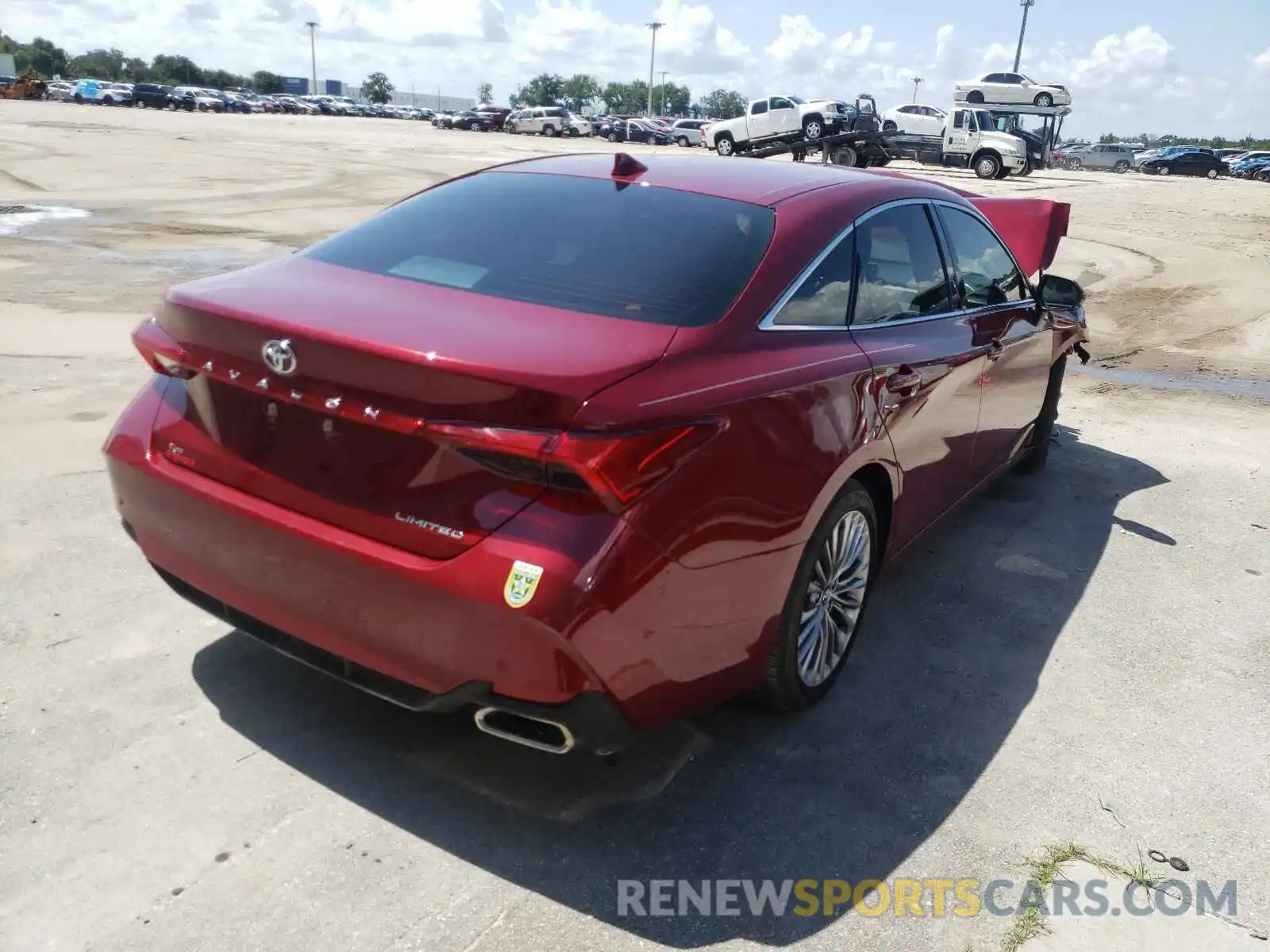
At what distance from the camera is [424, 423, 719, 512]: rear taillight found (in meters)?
2.26

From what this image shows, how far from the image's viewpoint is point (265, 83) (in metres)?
148

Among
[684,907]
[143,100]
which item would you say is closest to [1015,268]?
[684,907]

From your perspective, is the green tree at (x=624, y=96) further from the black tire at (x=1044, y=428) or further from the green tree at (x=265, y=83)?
the black tire at (x=1044, y=428)

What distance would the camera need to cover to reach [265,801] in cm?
274

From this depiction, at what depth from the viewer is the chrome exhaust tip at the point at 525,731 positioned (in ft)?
7.97

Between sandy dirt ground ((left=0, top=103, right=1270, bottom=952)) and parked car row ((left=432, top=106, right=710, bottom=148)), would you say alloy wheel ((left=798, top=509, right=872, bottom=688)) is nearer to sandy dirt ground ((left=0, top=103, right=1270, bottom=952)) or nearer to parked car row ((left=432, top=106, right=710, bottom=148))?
sandy dirt ground ((left=0, top=103, right=1270, bottom=952))

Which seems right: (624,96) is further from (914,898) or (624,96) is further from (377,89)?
(914,898)

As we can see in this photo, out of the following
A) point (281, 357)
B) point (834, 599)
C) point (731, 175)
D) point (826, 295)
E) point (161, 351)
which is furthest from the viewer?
point (731, 175)

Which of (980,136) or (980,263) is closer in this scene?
(980,263)

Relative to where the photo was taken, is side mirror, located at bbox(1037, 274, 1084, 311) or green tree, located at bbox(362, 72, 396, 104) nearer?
side mirror, located at bbox(1037, 274, 1084, 311)

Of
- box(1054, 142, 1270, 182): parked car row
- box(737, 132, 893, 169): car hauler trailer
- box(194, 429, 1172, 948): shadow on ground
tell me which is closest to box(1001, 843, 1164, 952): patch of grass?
box(194, 429, 1172, 948): shadow on ground

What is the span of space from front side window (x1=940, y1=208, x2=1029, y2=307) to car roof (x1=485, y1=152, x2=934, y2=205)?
0.36 meters

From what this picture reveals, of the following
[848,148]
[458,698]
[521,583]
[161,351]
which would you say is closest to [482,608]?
[521,583]

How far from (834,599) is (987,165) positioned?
3461cm
